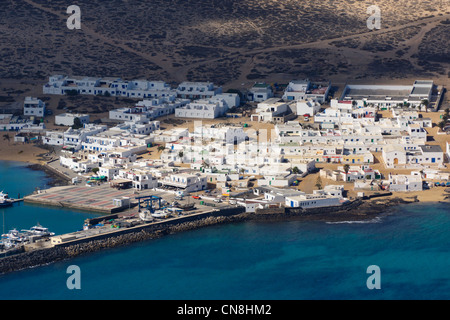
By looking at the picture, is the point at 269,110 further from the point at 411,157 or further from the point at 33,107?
the point at 33,107

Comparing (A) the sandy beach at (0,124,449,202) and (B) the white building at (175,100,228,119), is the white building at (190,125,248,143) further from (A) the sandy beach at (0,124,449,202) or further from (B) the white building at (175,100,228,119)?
(B) the white building at (175,100,228,119)

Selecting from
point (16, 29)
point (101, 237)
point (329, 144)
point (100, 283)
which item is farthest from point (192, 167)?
point (16, 29)

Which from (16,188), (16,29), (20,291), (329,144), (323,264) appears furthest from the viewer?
(16,29)

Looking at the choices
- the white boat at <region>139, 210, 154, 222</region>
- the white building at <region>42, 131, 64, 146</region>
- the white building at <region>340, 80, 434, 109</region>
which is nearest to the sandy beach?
the white building at <region>42, 131, 64, 146</region>

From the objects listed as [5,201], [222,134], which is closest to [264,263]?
[5,201]

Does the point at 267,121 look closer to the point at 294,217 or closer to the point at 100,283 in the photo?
the point at 294,217

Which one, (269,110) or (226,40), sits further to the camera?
(226,40)

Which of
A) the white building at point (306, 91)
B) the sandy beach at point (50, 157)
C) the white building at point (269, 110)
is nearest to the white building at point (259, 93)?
the white building at point (306, 91)
